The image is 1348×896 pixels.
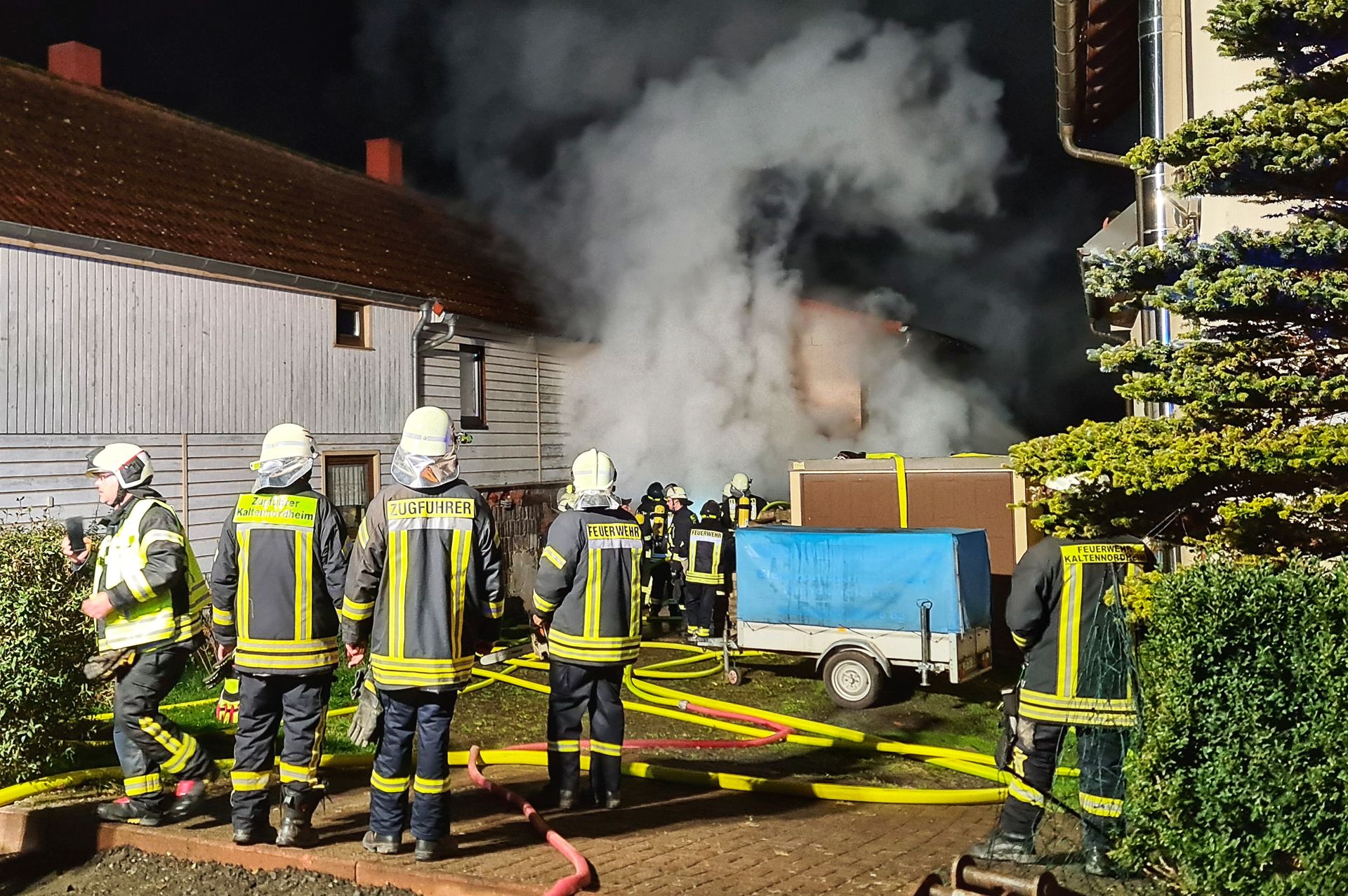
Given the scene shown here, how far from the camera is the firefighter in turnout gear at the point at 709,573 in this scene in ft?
36.2

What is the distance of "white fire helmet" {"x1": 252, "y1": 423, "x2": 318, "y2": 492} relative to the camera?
197 inches

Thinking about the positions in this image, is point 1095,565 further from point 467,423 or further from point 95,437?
point 467,423

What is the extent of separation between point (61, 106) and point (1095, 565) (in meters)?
14.9

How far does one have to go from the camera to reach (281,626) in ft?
16.0

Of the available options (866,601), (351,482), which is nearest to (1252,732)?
(866,601)

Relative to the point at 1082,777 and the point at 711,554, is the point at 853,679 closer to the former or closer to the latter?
the point at 711,554

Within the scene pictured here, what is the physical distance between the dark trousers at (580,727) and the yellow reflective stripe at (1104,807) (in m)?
2.34

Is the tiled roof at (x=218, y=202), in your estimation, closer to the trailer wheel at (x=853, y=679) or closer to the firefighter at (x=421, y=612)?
the firefighter at (x=421, y=612)

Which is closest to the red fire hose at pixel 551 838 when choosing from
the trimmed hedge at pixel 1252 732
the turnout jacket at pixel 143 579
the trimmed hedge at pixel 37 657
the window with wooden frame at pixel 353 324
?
the turnout jacket at pixel 143 579

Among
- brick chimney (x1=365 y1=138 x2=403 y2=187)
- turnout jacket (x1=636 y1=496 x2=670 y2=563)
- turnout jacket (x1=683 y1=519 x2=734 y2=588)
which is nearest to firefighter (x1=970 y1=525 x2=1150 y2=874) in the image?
turnout jacket (x1=683 y1=519 x2=734 y2=588)

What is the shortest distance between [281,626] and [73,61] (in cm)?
1517

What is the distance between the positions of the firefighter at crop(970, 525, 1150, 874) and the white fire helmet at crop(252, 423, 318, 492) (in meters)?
3.44

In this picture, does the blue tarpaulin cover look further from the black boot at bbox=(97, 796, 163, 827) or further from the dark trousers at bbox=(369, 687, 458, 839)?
the black boot at bbox=(97, 796, 163, 827)

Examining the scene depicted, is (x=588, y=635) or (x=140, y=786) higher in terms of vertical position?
(x=588, y=635)
